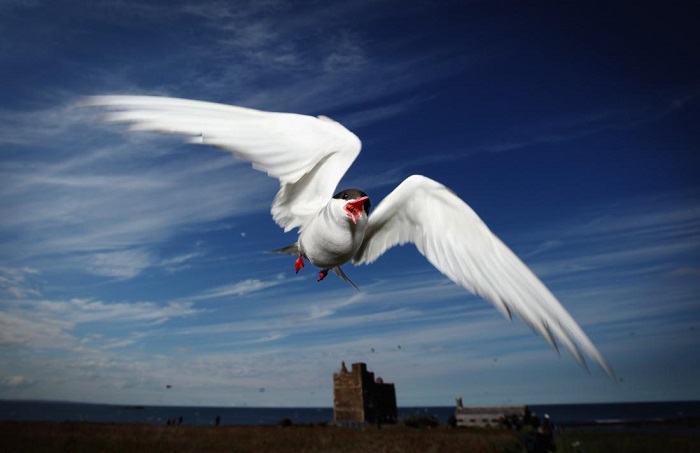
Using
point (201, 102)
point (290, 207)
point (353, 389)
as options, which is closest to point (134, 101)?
point (201, 102)

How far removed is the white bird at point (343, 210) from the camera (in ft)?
Result: 9.64

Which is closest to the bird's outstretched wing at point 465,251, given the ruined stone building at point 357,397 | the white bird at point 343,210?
the white bird at point 343,210

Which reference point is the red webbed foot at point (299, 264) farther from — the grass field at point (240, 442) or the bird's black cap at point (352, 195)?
the grass field at point (240, 442)

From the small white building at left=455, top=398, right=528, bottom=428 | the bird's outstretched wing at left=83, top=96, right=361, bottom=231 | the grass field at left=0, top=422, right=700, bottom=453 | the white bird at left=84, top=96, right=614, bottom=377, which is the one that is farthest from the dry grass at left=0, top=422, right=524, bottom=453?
the bird's outstretched wing at left=83, top=96, right=361, bottom=231

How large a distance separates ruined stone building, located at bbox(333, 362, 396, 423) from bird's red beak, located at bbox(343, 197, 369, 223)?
101ft

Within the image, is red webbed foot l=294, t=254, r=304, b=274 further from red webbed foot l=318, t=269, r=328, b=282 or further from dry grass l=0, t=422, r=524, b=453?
dry grass l=0, t=422, r=524, b=453

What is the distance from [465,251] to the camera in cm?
414

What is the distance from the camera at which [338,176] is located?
15.0 feet

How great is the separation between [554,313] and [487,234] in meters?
1.36

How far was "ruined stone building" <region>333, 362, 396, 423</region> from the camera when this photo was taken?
106 ft

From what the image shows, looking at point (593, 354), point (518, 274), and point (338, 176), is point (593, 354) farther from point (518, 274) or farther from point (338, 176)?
point (338, 176)

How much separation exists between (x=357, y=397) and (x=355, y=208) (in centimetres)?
3118

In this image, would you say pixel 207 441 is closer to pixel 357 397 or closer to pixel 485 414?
pixel 357 397

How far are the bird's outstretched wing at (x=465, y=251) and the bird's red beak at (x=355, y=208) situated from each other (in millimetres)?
960
